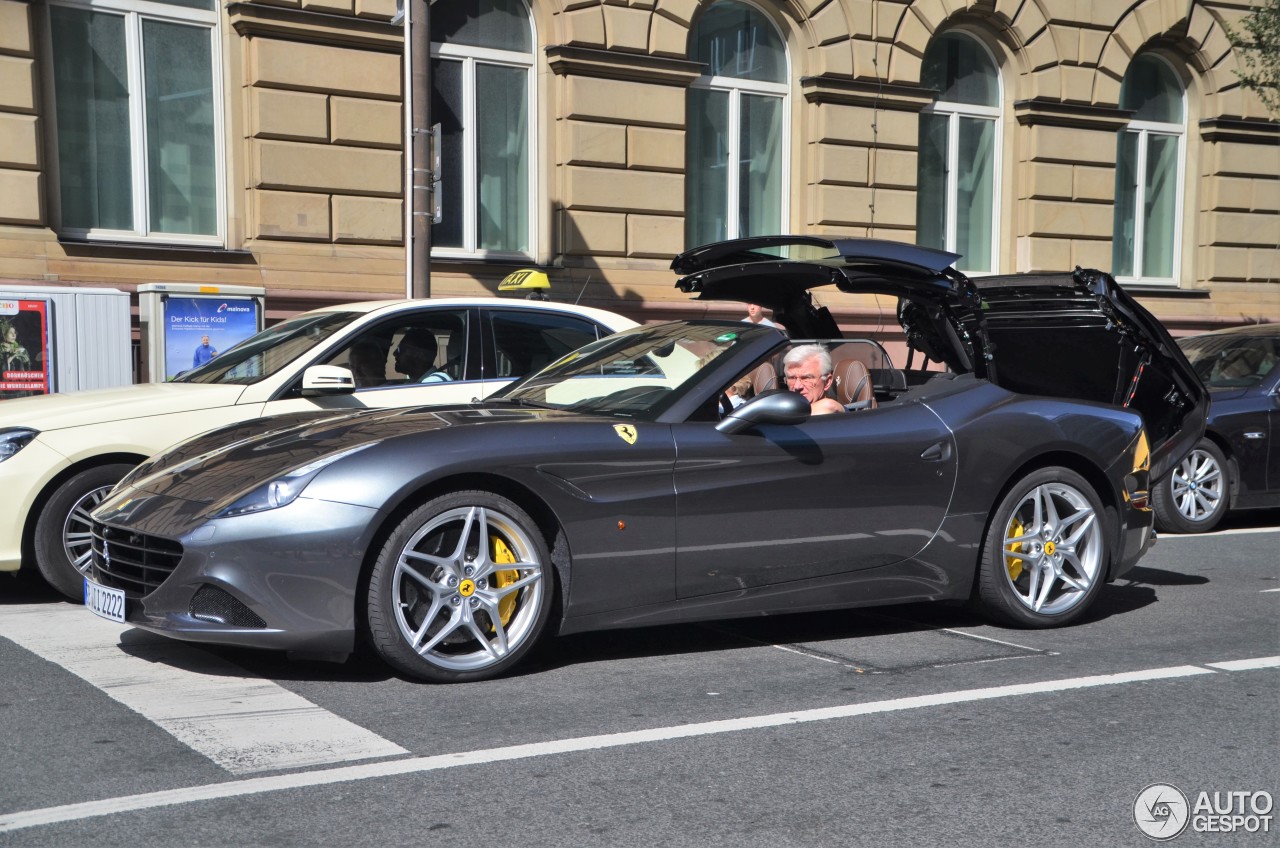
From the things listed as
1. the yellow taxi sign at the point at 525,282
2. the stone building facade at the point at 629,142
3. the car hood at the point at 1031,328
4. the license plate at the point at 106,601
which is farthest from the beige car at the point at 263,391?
the stone building facade at the point at 629,142

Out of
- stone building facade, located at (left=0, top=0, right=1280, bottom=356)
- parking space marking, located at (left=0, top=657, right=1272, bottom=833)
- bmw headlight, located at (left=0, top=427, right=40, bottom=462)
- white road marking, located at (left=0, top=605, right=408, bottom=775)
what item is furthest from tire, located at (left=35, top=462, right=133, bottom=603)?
stone building facade, located at (left=0, top=0, right=1280, bottom=356)

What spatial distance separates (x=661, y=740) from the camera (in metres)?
4.47

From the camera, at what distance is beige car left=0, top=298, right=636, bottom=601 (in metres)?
6.77

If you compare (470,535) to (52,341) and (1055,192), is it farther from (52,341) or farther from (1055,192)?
(1055,192)

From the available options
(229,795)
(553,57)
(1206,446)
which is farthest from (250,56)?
(229,795)

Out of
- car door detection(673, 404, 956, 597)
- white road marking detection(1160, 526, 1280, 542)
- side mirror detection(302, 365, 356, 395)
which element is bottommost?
white road marking detection(1160, 526, 1280, 542)

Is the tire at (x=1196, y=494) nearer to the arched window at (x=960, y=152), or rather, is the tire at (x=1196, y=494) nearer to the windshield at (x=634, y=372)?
the windshield at (x=634, y=372)

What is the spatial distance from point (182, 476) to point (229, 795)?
1.80 meters

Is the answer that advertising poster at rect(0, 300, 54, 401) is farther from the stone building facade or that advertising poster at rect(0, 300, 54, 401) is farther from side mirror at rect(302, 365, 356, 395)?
side mirror at rect(302, 365, 356, 395)

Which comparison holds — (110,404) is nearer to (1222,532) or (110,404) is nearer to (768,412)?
(768,412)

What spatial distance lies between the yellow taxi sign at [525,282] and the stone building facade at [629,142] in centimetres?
89

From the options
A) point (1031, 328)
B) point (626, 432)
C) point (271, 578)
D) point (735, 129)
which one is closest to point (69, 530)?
point (271, 578)

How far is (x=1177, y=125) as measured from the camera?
875 inches

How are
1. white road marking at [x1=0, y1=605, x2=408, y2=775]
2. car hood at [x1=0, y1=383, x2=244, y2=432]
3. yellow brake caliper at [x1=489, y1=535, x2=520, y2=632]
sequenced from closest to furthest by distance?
white road marking at [x1=0, y1=605, x2=408, y2=775], yellow brake caliper at [x1=489, y1=535, x2=520, y2=632], car hood at [x1=0, y1=383, x2=244, y2=432]
